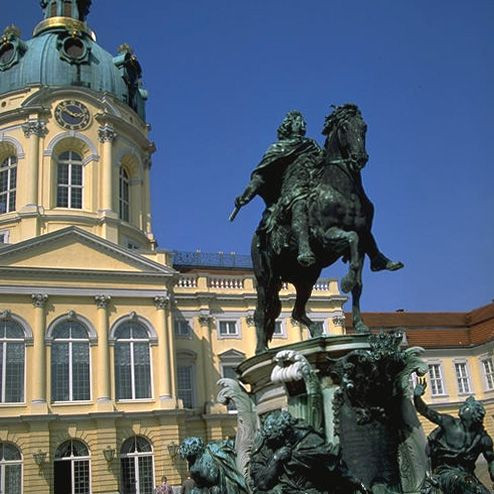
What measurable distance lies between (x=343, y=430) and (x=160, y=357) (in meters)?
27.4

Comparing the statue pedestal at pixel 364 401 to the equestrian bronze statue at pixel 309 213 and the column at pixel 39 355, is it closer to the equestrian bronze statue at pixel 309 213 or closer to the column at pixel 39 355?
the equestrian bronze statue at pixel 309 213

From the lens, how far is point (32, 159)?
Answer: 116 feet

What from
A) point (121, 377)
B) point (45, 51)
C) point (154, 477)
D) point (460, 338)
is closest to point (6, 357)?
point (121, 377)

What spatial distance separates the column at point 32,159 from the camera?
34.8 m

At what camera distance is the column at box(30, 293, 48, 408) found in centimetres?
2944

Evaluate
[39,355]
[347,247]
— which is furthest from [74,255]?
[347,247]

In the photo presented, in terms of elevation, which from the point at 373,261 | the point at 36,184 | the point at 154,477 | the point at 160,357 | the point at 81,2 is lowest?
the point at 154,477

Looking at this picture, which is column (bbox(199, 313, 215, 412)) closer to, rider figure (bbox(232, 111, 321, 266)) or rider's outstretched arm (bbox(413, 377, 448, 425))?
rider figure (bbox(232, 111, 321, 266))

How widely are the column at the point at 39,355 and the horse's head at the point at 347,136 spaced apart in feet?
84.7

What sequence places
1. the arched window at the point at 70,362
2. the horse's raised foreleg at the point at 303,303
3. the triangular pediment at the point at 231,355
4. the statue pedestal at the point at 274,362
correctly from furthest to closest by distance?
the triangular pediment at the point at 231,355 → the arched window at the point at 70,362 → the horse's raised foreleg at the point at 303,303 → the statue pedestal at the point at 274,362

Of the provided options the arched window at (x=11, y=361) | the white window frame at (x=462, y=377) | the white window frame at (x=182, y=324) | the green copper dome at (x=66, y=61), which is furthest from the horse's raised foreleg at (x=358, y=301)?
the white window frame at (x=462, y=377)

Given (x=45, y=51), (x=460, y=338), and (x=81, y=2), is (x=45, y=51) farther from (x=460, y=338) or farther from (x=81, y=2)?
(x=460, y=338)

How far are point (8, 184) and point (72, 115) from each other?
5.22 metres

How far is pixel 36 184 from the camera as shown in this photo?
35.1 metres
